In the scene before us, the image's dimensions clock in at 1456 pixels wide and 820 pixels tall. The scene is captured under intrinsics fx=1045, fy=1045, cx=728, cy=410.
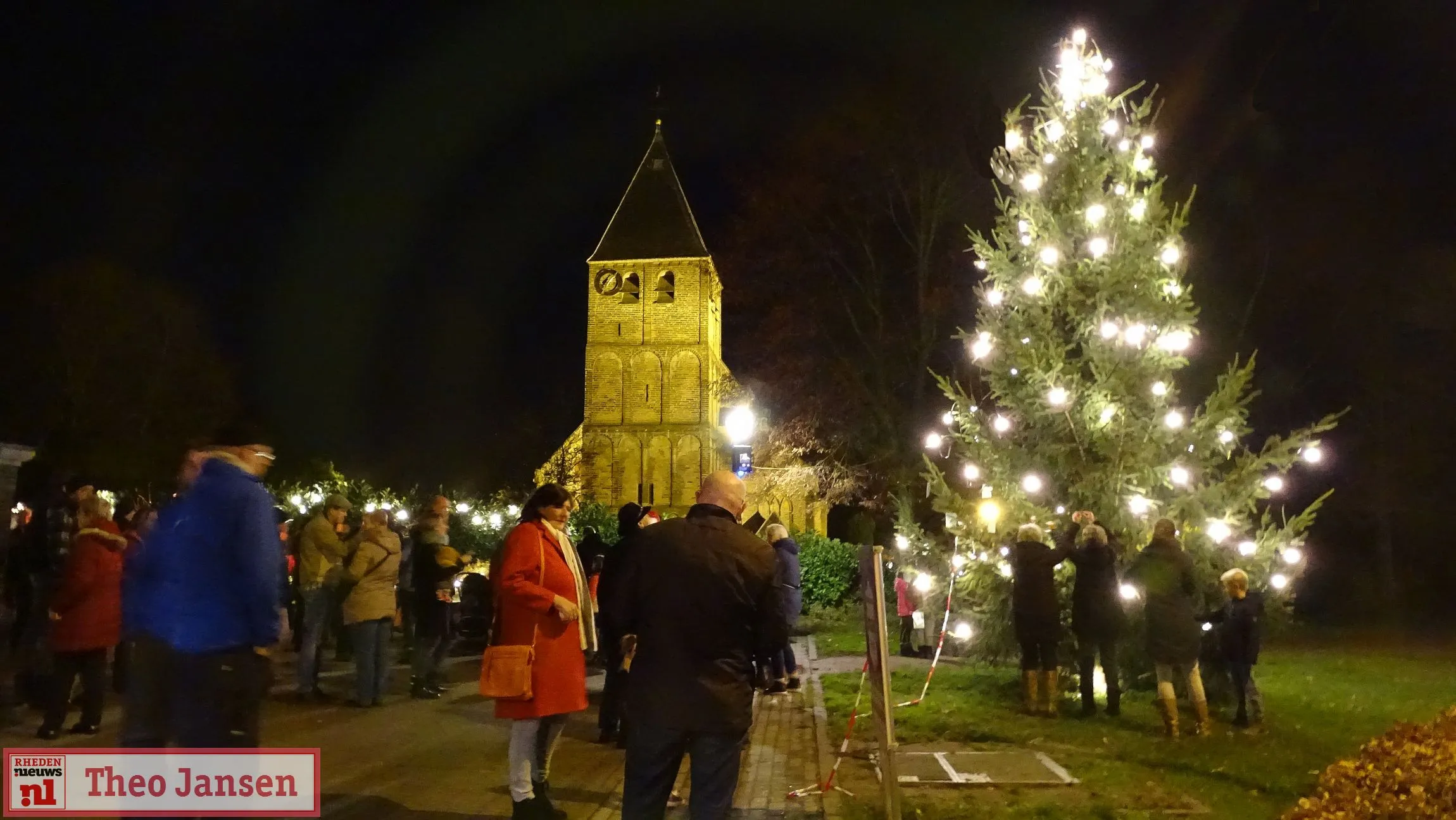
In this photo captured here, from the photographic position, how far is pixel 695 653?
13.7ft

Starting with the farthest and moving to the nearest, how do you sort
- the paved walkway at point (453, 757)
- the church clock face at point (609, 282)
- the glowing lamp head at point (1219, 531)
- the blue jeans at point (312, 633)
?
the church clock face at point (609, 282) → the glowing lamp head at point (1219, 531) → the blue jeans at point (312, 633) → the paved walkway at point (453, 757)

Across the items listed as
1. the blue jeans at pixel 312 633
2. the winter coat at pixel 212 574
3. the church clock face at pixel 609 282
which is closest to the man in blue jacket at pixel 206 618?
the winter coat at pixel 212 574

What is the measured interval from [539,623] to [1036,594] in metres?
5.52

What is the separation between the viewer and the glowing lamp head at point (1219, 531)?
10539 millimetres

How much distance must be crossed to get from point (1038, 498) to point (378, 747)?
23.9 ft

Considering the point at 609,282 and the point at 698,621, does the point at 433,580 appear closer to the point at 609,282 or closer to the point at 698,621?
the point at 698,621

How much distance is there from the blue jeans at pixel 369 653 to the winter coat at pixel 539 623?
170 inches

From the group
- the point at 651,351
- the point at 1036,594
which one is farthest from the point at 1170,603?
the point at 651,351

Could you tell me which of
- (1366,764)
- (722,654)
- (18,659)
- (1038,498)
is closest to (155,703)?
(722,654)

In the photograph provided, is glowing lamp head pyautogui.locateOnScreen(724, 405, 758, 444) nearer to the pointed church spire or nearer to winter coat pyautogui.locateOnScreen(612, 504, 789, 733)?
winter coat pyautogui.locateOnScreen(612, 504, 789, 733)

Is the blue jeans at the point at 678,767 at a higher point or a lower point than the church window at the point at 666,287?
lower

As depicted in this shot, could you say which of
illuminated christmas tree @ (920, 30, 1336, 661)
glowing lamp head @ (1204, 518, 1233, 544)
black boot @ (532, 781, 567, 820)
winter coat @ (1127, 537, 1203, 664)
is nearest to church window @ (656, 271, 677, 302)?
illuminated christmas tree @ (920, 30, 1336, 661)

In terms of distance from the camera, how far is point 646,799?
4207mm

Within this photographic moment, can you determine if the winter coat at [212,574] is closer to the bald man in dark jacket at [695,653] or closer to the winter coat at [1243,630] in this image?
the bald man in dark jacket at [695,653]
